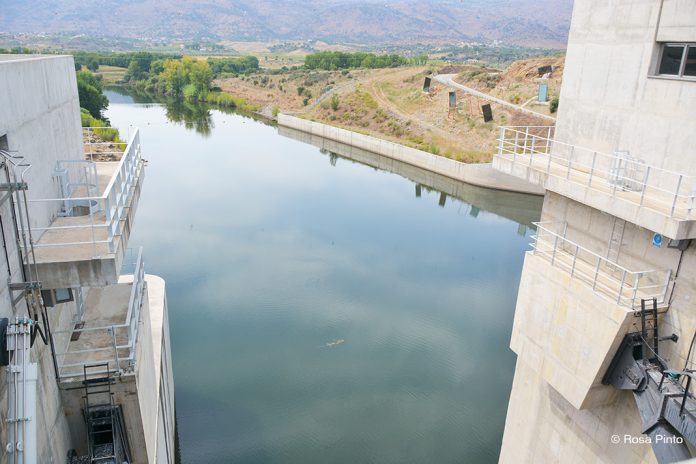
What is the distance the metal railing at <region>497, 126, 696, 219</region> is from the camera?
7863 mm

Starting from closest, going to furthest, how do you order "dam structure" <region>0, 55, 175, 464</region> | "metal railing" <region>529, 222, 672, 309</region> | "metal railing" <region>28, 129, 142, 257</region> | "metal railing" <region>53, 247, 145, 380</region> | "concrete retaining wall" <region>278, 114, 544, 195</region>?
"dam structure" <region>0, 55, 175, 464</region>
"metal railing" <region>28, 129, 142, 257</region>
"metal railing" <region>53, 247, 145, 380</region>
"metal railing" <region>529, 222, 672, 309</region>
"concrete retaining wall" <region>278, 114, 544, 195</region>

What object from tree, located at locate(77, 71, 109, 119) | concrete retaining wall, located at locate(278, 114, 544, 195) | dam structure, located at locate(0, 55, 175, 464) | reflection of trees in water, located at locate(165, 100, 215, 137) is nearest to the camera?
dam structure, located at locate(0, 55, 175, 464)

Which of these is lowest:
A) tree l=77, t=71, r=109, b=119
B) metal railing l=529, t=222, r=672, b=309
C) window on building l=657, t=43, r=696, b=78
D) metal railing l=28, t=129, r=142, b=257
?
tree l=77, t=71, r=109, b=119

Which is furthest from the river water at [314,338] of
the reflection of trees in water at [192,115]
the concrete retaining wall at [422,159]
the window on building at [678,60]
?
the reflection of trees in water at [192,115]

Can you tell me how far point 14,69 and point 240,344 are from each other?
13.0 meters

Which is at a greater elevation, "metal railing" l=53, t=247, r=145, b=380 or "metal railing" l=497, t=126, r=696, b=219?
"metal railing" l=497, t=126, r=696, b=219

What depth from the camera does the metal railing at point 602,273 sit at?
26.8ft

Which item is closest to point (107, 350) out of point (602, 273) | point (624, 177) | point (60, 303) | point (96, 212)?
point (60, 303)

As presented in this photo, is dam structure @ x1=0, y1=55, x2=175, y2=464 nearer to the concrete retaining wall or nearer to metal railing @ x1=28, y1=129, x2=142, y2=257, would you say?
metal railing @ x1=28, y1=129, x2=142, y2=257

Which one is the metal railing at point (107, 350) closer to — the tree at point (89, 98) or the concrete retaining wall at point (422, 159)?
the concrete retaining wall at point (422, 159)

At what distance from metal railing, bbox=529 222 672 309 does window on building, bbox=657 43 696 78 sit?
2.80 meters

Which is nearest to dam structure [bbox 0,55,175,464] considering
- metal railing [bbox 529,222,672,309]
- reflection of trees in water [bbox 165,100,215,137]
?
metal railing [bbox 529,222,672,309]

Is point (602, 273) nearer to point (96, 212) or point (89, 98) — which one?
point (96, 212)

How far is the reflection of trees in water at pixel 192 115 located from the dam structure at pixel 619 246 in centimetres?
5274
